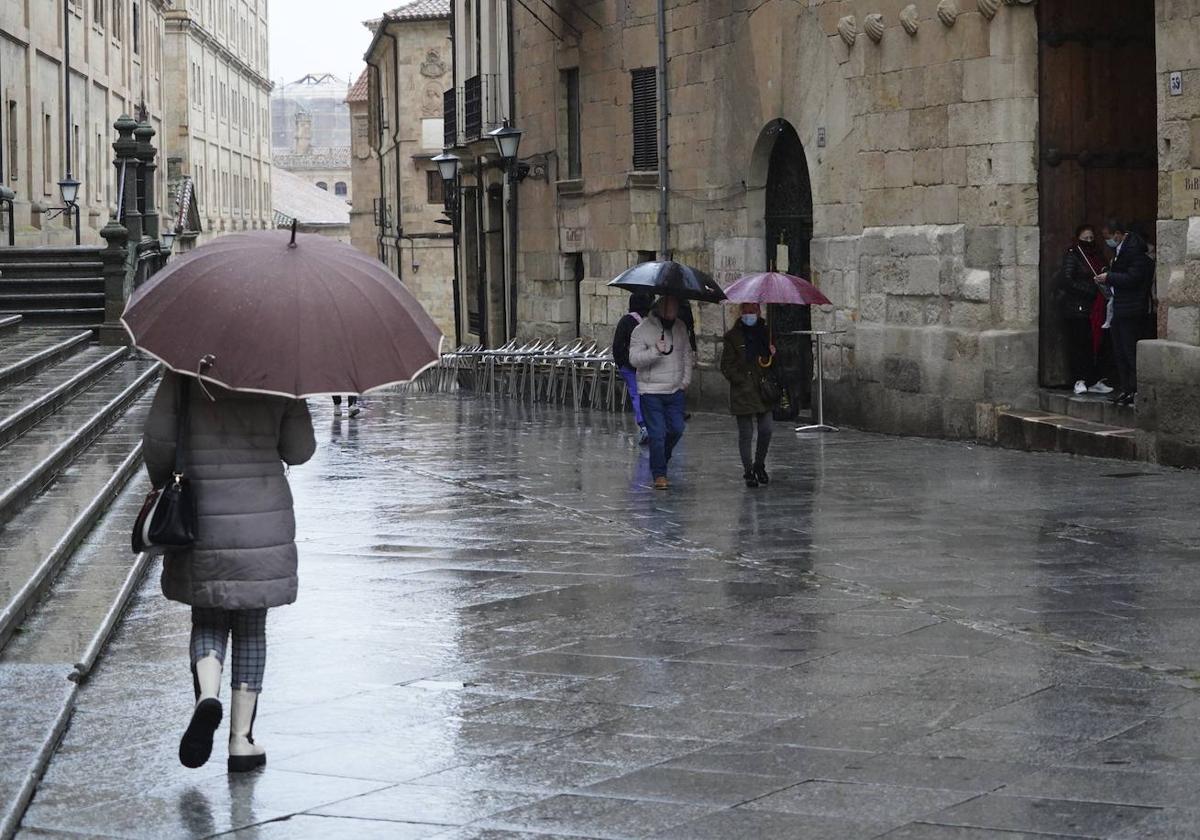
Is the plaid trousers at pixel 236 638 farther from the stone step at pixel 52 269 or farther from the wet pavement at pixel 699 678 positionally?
the stone step at pixel 52 269

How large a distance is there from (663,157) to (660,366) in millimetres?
9779

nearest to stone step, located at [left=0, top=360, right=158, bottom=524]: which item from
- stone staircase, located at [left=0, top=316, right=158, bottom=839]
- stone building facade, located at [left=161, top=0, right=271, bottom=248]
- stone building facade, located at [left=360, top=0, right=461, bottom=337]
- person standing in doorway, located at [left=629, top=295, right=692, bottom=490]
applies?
stone staircase, located at [left=0, top=316, right=158, bottom=839]

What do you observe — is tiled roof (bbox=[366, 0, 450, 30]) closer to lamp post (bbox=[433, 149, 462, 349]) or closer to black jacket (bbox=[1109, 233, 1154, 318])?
lamp post (bbox=[433, 149, 462, 349])

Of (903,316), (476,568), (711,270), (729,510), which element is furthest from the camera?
(711,270)

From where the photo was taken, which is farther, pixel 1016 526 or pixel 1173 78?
pixel 1173 78

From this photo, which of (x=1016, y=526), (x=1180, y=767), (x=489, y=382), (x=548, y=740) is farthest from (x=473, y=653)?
(x=489, y=382)

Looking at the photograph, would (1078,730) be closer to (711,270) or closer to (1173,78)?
(1173,78)

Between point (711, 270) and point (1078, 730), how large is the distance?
16.3 metres

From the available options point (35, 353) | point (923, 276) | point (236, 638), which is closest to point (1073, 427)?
point (923, 276)

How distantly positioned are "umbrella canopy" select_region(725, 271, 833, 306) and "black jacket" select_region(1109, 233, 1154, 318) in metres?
2.53

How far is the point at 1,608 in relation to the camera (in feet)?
25.0

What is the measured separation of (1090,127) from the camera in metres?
16.2

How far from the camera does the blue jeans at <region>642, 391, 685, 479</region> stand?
13.7 metres

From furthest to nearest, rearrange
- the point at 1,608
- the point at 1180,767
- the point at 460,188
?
the point at 460,188, the point at 1,608, the point at 1180,767
